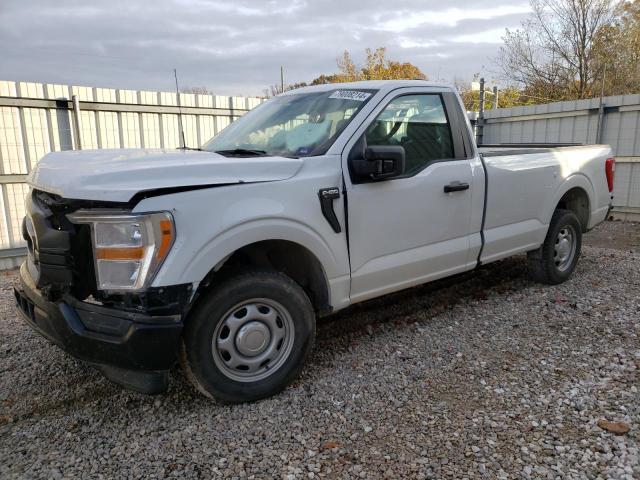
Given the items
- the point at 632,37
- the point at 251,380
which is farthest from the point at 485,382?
the point at 632,37

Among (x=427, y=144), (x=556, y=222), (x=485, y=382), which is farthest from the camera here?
(x=556, y=222)

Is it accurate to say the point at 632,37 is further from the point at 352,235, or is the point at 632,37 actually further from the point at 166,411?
the point at 166,411

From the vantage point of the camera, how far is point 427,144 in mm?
4121

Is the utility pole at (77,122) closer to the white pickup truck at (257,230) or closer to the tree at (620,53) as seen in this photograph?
the white pickup truck at (257,230)

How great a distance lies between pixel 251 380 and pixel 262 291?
56cm

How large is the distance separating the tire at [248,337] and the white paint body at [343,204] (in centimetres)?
23

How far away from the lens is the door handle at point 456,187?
4.05 meters

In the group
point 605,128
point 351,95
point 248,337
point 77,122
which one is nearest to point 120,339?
point 248,337

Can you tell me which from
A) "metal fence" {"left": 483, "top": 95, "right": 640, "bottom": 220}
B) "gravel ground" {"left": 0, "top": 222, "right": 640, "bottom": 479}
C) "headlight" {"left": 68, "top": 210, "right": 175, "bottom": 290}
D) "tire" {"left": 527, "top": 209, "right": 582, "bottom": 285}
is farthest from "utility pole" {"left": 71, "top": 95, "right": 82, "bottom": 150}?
"metal fence" {"left": 483, "top": 95, "right": 640, "bottom": 220}

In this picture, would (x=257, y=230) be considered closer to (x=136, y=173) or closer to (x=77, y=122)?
(x=136, y=173)

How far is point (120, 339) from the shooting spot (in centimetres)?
266

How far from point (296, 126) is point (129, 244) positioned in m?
1.68

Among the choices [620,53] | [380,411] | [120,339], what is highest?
[620,53]

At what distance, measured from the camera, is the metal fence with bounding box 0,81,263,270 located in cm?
788
